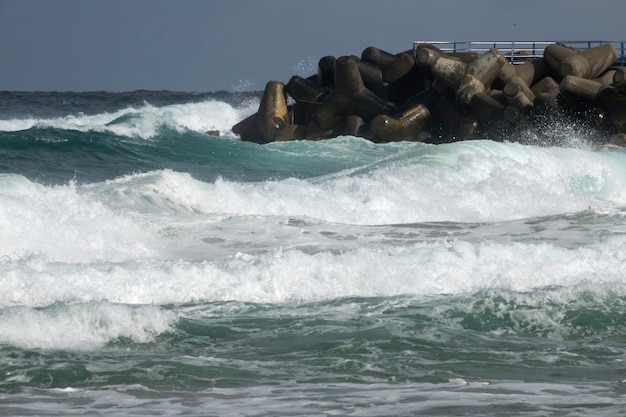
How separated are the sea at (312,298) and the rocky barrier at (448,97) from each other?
7.86 m

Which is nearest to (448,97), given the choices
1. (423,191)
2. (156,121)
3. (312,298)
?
(156,121)

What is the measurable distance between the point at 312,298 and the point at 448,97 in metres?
17.7

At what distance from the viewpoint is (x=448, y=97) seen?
26.5 meters

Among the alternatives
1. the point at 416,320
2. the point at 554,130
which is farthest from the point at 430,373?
the point at 554,130

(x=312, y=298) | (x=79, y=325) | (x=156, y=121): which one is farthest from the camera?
(x=156, y=121)

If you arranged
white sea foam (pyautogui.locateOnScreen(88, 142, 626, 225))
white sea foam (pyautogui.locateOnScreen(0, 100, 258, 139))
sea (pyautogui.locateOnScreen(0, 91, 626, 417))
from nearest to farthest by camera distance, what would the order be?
sea (pyautogui.locateOnScreen(0, 91, 626, 417)) < white sea foam (pyautogui.locateOnScreen(88, 142, 626, 225)) < white sea foam (pyautogui.locateOnScreen(0, 100, 258, 139))

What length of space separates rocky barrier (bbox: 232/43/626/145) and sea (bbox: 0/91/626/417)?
309 inches

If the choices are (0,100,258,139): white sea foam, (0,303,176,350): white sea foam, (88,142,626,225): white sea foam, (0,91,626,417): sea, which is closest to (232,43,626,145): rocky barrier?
(0,100,258,139): white sea foam

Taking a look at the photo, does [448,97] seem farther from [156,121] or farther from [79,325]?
[79,325]

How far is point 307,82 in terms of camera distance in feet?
93.0

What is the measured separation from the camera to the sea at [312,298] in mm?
6520

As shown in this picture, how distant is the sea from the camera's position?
6.52 metres

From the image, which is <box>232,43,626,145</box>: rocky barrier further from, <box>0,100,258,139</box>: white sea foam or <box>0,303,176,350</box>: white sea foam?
<box>0,303,176,350</box>: white sea foam

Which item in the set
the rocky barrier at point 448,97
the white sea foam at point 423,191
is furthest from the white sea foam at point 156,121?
the white sea foam at point 423,191
